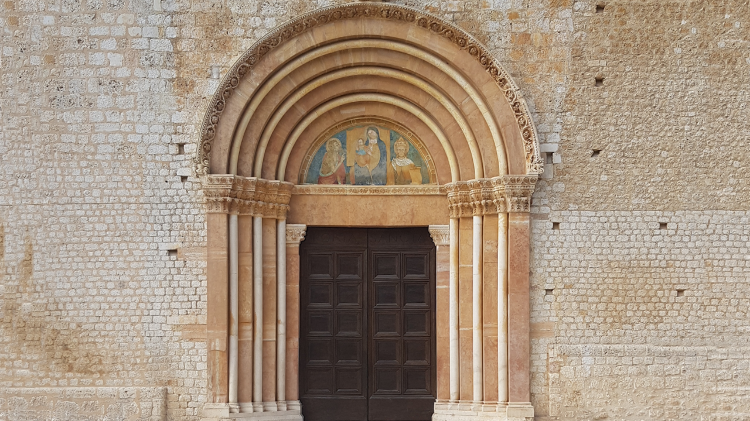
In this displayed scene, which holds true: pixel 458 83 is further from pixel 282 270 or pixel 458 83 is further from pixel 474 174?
pixel 282 270

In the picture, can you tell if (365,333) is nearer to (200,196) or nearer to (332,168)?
(332,168)

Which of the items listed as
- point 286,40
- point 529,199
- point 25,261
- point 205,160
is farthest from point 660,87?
point 25,261

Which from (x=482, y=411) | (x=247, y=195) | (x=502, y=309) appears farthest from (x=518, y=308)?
(x=247, y=195)

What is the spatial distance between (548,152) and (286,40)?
11.5ft

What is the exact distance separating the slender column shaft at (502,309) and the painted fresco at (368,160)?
1.33 m

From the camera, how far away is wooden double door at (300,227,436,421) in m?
10.7

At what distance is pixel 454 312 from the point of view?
10.4m

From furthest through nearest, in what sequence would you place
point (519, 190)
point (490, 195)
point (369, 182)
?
1. point (369, 182)
2. point (490, 195)
3. point (519, 190)

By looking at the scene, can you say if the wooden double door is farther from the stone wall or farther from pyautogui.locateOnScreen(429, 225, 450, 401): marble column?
the stone wall

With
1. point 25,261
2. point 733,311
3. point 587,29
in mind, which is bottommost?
point 733,311

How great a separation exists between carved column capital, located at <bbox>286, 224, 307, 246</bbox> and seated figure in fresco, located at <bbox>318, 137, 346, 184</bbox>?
26.4 inches

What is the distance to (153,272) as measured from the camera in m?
10.1

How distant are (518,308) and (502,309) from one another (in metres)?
0.19

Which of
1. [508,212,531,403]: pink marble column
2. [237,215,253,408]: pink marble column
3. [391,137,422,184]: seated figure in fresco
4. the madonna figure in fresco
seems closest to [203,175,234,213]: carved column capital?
[237,215,253,408]: pink marble column
